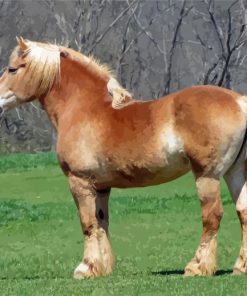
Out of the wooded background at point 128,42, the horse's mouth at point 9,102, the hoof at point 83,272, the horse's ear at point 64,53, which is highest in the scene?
the horse's ear at point 64,53

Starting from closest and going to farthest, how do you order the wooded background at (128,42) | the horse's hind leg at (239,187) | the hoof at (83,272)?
the horse's hind leg at (239,187) < the hoof at (83,272) < the wooded background at (128,42)

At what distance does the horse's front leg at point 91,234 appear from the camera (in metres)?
7.39

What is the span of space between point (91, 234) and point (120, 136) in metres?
0.92

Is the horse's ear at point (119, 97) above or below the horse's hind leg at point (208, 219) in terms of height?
above

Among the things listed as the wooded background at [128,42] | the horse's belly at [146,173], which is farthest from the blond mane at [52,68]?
the wooded background at [128,42]

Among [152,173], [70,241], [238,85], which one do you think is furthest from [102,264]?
[238,85]

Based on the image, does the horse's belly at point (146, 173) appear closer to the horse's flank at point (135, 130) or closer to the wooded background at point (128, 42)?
the horse's flank at point (135, 130)

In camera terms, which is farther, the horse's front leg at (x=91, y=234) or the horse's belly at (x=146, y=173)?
the horse's front leg at (x=91, y=234)

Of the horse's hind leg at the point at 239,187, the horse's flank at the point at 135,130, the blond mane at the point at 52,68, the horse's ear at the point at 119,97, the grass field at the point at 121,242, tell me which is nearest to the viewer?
the grass field at the point at 121,242

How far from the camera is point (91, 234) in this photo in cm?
751

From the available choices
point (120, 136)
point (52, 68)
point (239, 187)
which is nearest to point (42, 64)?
point (52, 68)

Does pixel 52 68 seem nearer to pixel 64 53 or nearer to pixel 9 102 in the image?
pixel 64 53

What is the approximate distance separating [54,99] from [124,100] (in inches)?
27.3

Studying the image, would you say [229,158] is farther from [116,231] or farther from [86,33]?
[86,33]
